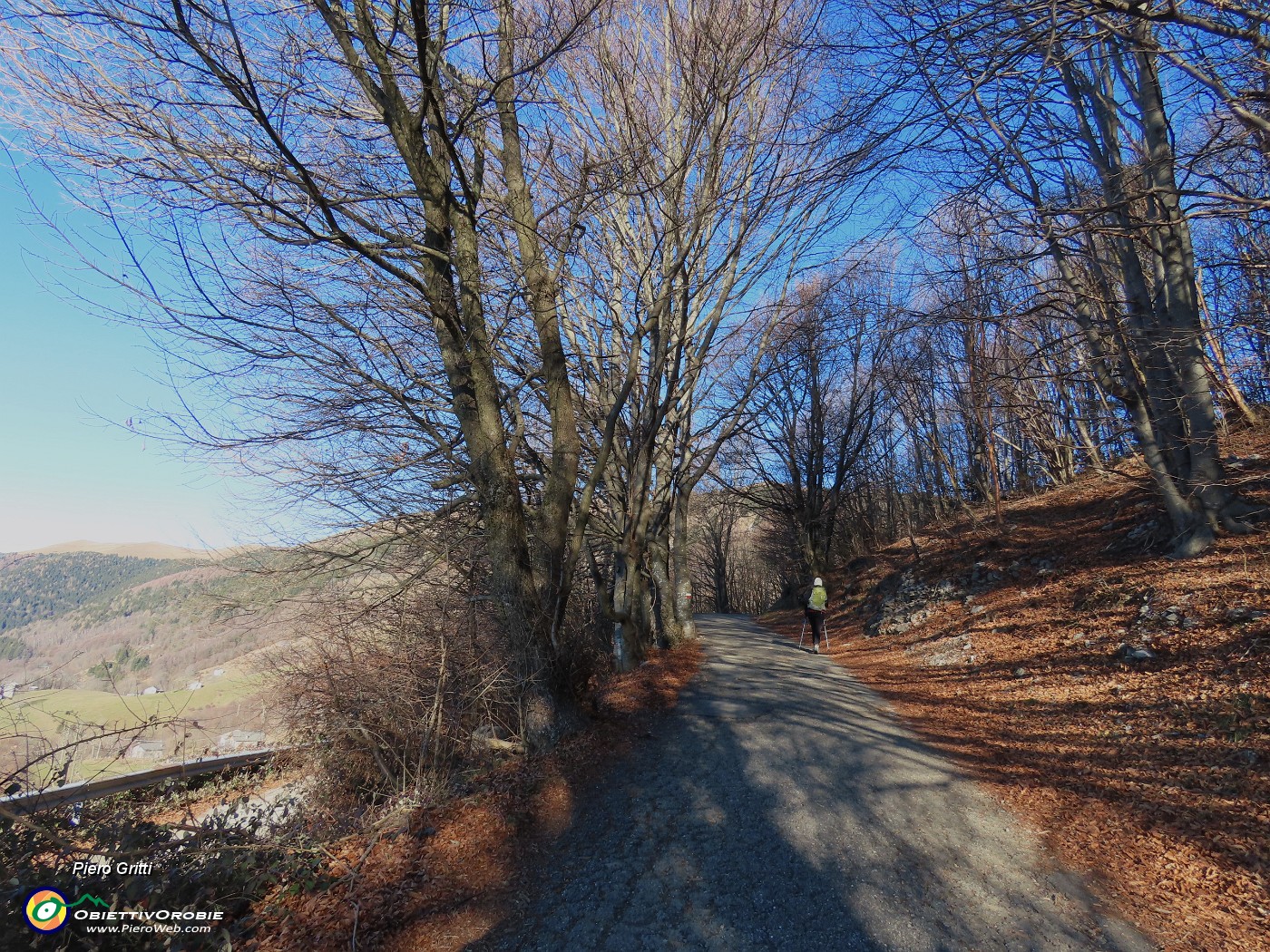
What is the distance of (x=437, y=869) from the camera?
4336 millimetres

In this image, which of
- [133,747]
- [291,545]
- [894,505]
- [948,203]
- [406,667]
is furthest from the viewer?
[894,505]

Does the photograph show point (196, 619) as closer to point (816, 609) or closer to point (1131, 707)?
point (1131, 707)

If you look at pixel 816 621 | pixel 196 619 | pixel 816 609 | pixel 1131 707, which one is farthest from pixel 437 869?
pixel 816 621

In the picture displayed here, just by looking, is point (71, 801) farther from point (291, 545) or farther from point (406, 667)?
point (291, 545)

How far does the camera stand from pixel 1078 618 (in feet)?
28.3

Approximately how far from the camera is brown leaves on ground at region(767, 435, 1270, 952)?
13.2ft

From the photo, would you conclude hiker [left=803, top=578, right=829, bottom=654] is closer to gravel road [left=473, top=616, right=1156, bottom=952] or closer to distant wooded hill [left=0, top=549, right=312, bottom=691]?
gravel road [left=473, top=616, right=1156, bottom=952]

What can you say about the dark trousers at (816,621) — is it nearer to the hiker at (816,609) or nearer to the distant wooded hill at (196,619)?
the hiker at (816,609)

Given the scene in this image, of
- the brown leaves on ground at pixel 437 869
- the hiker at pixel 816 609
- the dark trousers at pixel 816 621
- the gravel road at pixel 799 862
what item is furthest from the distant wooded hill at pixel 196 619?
the dark trousers at pixel 816 621

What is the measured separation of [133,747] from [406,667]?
232cm

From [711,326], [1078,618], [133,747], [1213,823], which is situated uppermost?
[711,326]

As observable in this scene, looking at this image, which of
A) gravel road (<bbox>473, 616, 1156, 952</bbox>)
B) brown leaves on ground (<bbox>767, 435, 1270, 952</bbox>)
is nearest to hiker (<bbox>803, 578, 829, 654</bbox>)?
brown leaves on ground (<bbox>767, 435, 1270, 952</bbox>)

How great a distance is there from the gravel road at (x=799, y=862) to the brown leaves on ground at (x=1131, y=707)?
468 millimetres

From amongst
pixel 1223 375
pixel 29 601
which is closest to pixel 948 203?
pixel 1223 375
